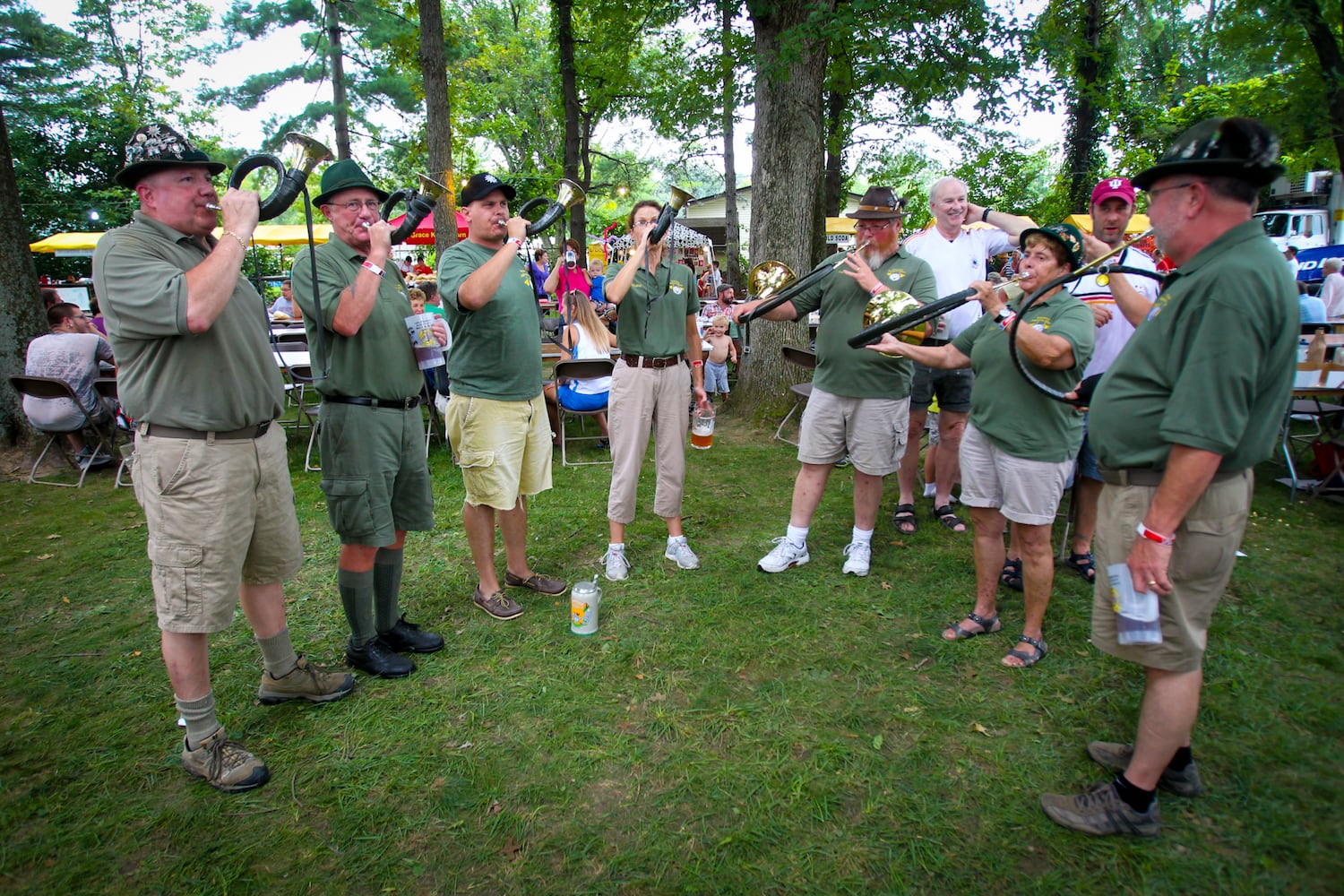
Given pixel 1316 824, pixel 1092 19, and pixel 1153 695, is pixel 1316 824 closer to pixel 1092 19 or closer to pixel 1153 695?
pixel 1153 695

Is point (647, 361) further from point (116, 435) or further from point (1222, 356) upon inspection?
point (116, 435)

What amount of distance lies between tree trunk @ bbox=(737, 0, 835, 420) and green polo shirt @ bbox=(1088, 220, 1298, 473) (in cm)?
546

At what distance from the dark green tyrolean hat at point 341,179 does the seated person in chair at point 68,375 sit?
4.87 metres

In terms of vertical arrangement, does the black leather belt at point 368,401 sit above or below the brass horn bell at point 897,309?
below

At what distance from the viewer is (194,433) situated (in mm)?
2373

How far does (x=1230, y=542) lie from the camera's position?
2029mm

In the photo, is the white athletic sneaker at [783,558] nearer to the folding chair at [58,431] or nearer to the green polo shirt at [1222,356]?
the green polo shirt at [1222,356]

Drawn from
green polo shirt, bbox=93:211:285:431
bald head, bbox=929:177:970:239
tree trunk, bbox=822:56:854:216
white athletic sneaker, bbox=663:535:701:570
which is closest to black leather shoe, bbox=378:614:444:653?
green polo shirt, bbox=93:211:285:431

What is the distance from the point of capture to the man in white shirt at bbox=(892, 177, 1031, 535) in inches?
190

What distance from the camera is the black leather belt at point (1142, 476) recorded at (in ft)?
6.57

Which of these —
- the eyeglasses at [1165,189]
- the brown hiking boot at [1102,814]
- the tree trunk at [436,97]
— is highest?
the tree trunk at [436,97]

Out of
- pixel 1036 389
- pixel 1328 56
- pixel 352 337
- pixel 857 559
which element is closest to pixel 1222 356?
pixel 1036 389

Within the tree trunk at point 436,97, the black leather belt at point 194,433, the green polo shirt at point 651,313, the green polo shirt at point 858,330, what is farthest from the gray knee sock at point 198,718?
the tree trunk at point 436,97

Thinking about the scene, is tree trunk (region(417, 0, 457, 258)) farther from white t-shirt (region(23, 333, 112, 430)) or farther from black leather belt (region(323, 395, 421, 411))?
black leather belt (region(323, 395, 421, 411))
